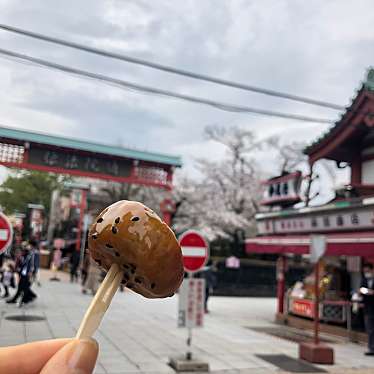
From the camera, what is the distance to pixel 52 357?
1.94m

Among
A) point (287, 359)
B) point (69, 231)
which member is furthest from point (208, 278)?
point (69, 231)


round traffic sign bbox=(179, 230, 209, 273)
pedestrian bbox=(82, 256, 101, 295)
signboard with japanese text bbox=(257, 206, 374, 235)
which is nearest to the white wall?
signboard with japanese text bbox=(257, 206, 374, 235)

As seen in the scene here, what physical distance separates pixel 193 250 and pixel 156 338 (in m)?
2.99

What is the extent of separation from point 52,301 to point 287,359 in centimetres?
831

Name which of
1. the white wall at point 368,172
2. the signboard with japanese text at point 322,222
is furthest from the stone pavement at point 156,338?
the white wall at point 368,172

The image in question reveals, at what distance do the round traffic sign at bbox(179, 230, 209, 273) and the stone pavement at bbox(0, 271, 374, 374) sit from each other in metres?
1.65

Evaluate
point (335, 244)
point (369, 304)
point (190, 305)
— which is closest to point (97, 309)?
point (190, 305)

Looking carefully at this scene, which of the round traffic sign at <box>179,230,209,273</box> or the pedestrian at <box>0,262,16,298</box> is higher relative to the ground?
the round traffic sign at <box>179,230,209,273</box>

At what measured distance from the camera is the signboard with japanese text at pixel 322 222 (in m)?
10.7

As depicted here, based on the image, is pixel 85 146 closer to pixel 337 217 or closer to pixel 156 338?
pixel 156 338

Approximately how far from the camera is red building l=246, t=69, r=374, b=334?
35.4 feet

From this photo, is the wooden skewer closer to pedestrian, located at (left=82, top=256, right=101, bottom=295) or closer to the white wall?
the white wall

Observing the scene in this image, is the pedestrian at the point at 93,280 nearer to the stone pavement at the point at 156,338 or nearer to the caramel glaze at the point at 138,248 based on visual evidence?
the stone pavement at the point at 156,338

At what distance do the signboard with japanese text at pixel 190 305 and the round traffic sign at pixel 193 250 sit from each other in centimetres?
30
